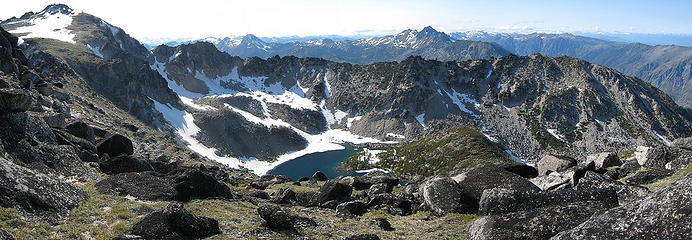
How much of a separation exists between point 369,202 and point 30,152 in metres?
24.3

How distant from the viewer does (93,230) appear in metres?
15.9

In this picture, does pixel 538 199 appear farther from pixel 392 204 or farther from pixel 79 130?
pixel 79 130

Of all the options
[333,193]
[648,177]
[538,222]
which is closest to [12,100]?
[333,193]

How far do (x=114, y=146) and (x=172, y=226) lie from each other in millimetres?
25846

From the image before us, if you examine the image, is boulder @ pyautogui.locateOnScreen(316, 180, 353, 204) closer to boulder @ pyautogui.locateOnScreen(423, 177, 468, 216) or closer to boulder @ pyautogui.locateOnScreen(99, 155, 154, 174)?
boulder @ pyautogui.locateOnScreen(423, 177, 468, 216)

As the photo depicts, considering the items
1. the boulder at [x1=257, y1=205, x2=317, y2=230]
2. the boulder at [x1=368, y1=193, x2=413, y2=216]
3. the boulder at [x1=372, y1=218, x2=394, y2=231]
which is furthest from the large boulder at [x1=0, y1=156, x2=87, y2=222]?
the boulder at [x1=368, y1=193, x2=413, y2=216]

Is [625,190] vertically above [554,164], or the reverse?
[625,190]

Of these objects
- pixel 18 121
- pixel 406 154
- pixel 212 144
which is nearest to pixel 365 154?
pixel 406 154

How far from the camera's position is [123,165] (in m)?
30.7

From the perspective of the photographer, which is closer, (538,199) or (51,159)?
(538,199)

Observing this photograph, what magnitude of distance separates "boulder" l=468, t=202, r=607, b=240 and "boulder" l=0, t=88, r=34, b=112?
1170 inches

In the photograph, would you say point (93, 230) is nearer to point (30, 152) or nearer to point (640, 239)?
point (30, 152)

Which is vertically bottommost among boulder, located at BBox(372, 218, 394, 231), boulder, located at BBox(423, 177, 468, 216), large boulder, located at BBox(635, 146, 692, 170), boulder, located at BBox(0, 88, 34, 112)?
boulder, located at BBox(372, 218, 394, 231)

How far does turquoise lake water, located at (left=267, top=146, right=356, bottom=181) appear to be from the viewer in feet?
510
